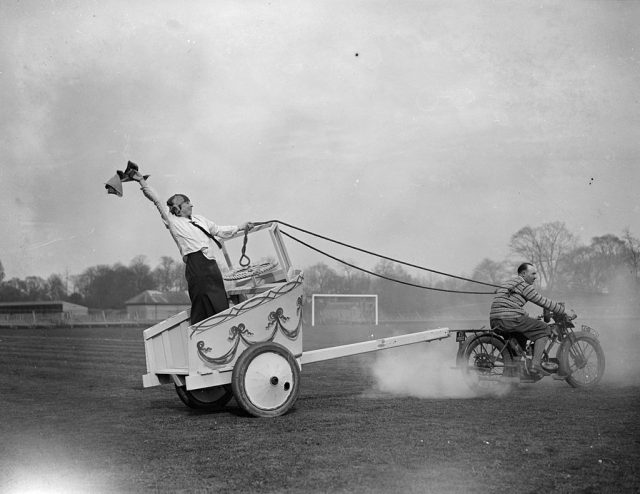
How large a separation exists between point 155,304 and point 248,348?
90.1 metres

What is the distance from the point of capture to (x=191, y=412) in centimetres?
861

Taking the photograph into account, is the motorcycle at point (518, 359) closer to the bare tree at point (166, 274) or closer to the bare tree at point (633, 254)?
the bare tree at point (633, 254)

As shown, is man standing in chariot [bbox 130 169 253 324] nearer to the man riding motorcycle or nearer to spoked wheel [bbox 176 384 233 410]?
spoked wheel [bbox 176 384 233 410]

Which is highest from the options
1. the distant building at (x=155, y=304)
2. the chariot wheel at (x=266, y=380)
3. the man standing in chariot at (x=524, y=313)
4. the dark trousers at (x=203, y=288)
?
the dark trousers at (x=203, y=288)

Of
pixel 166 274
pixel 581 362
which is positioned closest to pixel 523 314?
pixel 581 362

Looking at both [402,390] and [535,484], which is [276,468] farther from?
[402,390]

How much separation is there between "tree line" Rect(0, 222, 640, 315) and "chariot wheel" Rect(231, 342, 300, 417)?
1606 millimetres

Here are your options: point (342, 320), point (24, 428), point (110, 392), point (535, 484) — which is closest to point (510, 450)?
point (535, 484)

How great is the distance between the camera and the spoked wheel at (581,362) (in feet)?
33.5

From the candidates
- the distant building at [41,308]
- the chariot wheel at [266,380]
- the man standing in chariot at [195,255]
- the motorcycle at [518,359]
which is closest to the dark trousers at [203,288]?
the man standing in chariot at [195,255]

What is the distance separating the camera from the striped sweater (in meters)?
10.1

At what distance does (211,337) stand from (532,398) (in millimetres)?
4321

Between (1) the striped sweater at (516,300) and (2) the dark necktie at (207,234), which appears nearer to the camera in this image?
(2) the dark necktie at (207,234)

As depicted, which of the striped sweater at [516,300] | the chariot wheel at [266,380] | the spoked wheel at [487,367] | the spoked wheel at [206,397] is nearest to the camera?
the chariot wheel at [266,380]
